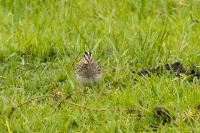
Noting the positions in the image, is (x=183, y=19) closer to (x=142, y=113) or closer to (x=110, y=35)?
(x=110, y=35)

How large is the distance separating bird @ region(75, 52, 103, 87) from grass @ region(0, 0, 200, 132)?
2.7 inches

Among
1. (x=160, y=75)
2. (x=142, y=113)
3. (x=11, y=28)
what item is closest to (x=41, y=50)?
(x=11, y=28)

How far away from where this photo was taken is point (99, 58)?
237 inches

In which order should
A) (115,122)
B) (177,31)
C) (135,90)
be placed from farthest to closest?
(177,31) → (135,90) → (115,122)

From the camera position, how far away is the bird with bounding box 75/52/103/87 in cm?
526

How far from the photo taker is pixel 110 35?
249 inches

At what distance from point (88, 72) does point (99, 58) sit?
771mm

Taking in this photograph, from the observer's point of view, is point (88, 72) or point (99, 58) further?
point (99, 58)

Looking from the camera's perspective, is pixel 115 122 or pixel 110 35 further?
pixel 110 35

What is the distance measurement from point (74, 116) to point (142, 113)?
46 centimetres

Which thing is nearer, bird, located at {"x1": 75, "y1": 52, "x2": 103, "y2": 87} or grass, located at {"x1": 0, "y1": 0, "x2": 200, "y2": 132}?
grass, located at {"x1": 0, "y1": 0, "x2": 200, "y2": 132}

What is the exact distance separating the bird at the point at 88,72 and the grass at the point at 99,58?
68 millimetres

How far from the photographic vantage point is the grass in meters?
4.76

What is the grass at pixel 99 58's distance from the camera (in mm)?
4762
